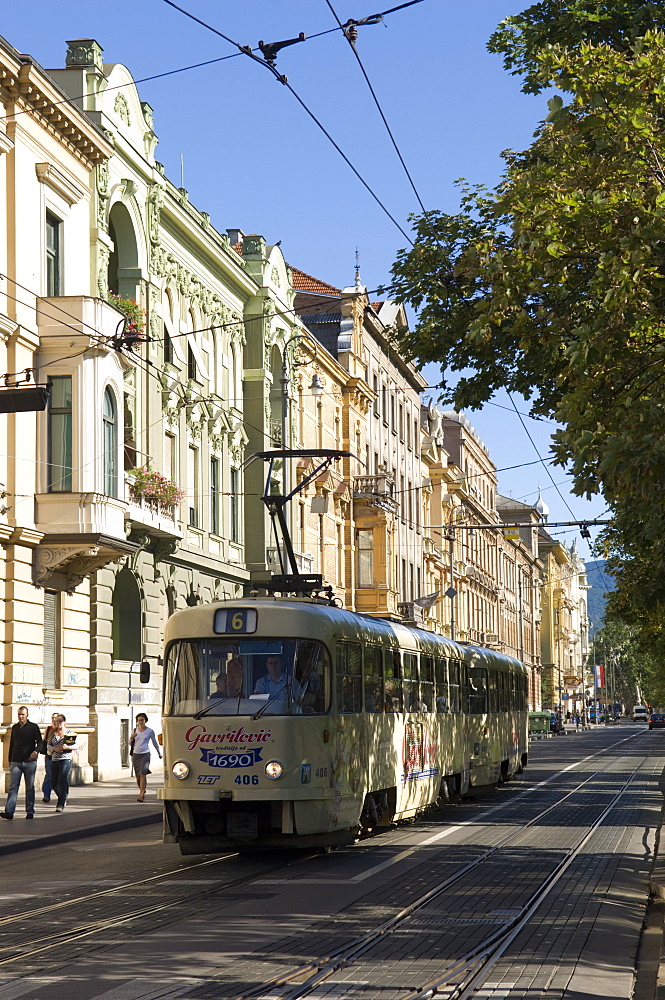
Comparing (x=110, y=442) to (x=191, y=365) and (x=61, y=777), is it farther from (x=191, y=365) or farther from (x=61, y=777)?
(x=191, y=365)

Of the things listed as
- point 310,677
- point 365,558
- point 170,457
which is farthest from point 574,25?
point 365,558

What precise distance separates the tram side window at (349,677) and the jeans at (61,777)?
8751mm

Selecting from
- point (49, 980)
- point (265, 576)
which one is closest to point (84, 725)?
point (265, 576)

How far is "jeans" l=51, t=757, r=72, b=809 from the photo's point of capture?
79.6 feet

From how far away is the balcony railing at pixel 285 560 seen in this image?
45.8m

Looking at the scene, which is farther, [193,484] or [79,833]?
[193,484]

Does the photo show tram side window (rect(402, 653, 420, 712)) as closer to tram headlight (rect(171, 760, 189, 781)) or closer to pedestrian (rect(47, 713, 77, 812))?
tram headlight (rect(171, 760, 189, 781))

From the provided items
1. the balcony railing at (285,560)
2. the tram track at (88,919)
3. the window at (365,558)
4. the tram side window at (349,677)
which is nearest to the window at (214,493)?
the balcony railing at (285,560)

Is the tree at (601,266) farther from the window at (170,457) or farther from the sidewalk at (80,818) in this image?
the window at (170,457)

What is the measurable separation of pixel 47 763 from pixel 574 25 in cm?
1868

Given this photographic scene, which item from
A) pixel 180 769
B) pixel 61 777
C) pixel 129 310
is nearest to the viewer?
pixel 180 769

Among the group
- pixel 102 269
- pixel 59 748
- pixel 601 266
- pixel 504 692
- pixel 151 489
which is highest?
pixel 102 269

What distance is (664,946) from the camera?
9.85 meters

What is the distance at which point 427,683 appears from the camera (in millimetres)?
21938
